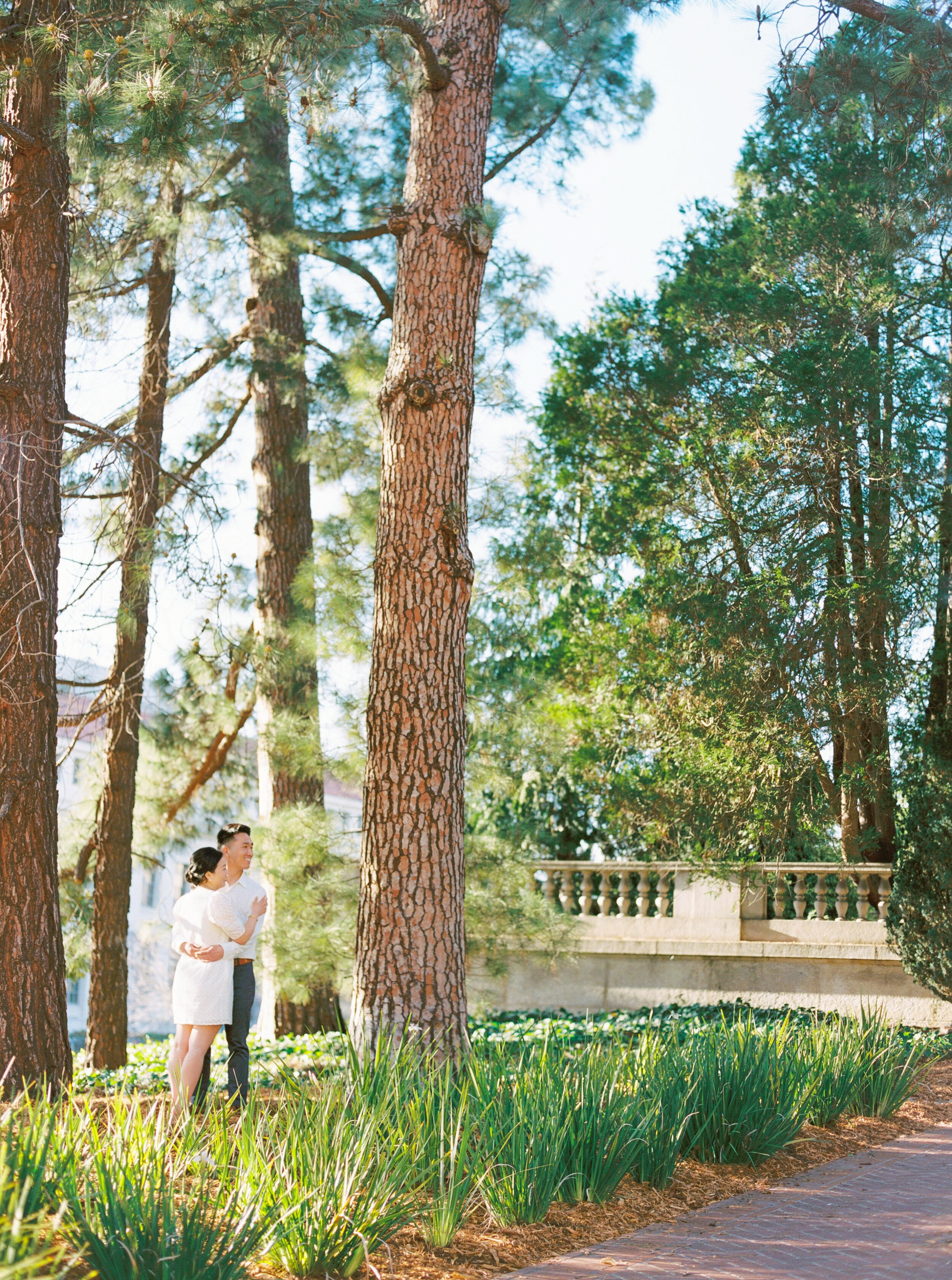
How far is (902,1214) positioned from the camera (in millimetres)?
5031

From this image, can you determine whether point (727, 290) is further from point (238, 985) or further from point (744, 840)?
point (238, 985)

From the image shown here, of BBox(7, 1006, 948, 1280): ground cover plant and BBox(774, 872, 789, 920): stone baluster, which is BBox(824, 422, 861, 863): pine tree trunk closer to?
BBox(774, 872, 789, 920): stone baluster

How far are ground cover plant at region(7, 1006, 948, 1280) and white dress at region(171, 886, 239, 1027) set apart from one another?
0.40 meters

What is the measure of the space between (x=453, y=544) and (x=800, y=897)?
301 inches

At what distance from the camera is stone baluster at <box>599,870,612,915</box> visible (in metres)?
14.3

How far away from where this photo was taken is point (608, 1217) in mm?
4781

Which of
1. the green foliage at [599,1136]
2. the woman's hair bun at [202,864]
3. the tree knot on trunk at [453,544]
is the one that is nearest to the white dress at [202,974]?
the woman's hair bun at [202,864]

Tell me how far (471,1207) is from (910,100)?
755 cm

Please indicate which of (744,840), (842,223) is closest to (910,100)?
(842,223)

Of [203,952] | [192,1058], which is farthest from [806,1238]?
[203,952]

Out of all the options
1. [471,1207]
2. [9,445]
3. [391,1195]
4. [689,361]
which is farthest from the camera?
[689,361]

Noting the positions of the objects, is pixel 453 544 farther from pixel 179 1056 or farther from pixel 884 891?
pixel 884 891

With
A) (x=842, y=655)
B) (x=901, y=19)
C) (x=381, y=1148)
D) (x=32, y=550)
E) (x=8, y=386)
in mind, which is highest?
(x=901, y=19)

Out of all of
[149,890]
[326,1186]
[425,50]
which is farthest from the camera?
[149,890]
